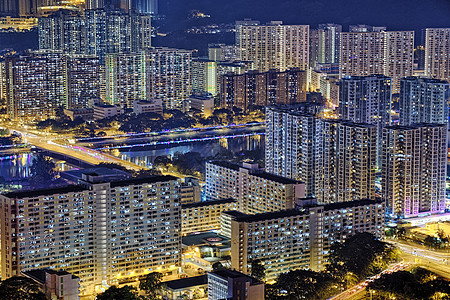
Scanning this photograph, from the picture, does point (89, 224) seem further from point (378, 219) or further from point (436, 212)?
point (436, 212)

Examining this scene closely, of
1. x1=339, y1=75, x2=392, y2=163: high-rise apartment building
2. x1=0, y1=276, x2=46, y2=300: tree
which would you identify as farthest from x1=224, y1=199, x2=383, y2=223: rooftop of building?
x1=339, y1=75, x2=392, y2=163: high-rise apartment building

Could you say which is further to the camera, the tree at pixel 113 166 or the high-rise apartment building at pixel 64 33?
the high-rise apartment building at pixel 64 33

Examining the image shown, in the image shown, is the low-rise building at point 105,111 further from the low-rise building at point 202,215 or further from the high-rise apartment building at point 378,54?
the low-rise building at point 202,215

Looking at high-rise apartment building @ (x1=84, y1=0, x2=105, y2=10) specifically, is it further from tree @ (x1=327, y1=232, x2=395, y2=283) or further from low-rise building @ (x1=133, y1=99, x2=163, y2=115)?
tree @ (x1=327, y1=232, x2=395, y2=283)

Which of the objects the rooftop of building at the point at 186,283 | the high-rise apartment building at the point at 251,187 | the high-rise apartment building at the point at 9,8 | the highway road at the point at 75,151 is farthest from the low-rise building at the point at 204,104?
the rooftop of building at the point at 186,283

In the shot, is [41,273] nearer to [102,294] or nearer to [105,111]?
[102,294]

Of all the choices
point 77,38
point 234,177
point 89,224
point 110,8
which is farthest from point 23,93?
point 89,224
